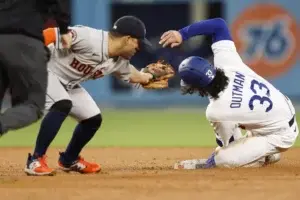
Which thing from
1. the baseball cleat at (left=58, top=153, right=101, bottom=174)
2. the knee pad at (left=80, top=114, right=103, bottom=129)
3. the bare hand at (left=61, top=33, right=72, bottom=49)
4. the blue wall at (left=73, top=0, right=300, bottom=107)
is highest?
the bare hand at (left=61, top=33, right=72, bottom=49)

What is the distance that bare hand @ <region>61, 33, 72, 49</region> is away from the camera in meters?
6.31

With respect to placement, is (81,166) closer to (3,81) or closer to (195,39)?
(3,81)

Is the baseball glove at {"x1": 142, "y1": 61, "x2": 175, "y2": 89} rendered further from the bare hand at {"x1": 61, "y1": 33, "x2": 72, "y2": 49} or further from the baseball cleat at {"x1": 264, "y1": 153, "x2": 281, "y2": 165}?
the baseball cleat at {"x1": 264, "y1": 153, "x2": 281, "y2": 165}

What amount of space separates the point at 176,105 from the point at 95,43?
9283mm

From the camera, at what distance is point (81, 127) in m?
6.98

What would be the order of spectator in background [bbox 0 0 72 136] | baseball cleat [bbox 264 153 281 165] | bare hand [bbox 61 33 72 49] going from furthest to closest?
baseball cleat [bbox 264 153 281 165] → bare hand [bbox 61 33 72 49] → spectator in background [bbox 0 0 72 136]

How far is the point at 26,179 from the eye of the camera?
243 inches

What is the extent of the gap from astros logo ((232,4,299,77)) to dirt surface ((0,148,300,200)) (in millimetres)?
7695

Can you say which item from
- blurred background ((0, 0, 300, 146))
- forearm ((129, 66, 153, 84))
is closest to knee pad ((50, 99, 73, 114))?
forearm ((129, 66, 153, 84))

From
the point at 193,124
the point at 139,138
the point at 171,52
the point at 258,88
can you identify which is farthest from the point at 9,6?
the point at 171,52

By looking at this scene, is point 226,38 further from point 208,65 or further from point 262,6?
point 262,6

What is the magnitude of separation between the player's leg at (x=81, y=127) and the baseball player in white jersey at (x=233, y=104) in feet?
2.34

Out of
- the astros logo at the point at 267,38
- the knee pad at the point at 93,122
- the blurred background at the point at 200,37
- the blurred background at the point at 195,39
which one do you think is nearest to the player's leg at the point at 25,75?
the knee pad at the point at 93,122

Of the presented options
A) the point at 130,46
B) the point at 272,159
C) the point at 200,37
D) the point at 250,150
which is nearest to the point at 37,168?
the point at 130,46
